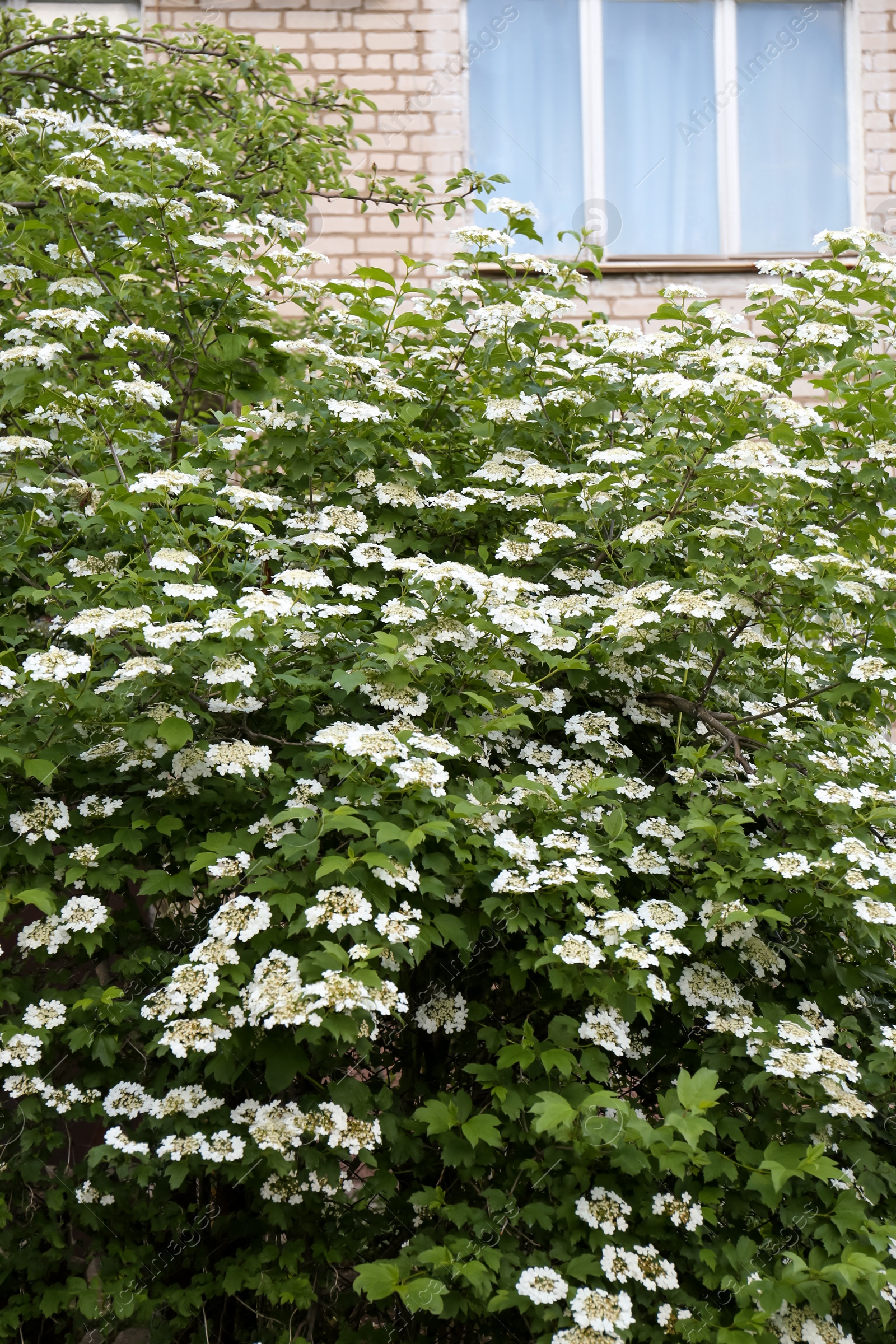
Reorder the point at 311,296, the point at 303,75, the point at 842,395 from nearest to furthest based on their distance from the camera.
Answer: the point at 842,395 → the point at 311,296 → the point at 303,75

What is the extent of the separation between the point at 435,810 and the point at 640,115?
5.84 metres

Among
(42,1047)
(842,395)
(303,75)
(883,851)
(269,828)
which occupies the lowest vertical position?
(42,1047)

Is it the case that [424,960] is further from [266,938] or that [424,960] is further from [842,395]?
[842,395]

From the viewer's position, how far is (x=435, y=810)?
230cm

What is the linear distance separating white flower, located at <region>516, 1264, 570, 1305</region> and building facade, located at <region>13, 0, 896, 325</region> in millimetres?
5472

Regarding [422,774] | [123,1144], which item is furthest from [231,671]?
[123,1144]

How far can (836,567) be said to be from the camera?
8.57ft

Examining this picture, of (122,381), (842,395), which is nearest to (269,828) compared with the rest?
(122,381)

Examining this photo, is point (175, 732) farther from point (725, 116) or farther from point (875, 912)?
point (725, 116)

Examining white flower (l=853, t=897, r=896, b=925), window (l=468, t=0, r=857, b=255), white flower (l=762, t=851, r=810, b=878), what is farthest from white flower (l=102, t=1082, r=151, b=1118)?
window (l=468, t=0, r=857, b=255)

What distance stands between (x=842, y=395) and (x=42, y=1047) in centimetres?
261

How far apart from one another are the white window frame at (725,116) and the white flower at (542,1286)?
5.93 metres

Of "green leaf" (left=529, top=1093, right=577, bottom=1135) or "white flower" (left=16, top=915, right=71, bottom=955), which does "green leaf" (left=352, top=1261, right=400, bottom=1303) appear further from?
"white flower" (left=16, top=915, right=71, bottom=955)

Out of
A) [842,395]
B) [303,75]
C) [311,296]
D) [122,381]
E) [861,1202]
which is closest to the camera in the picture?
[861,1202]
